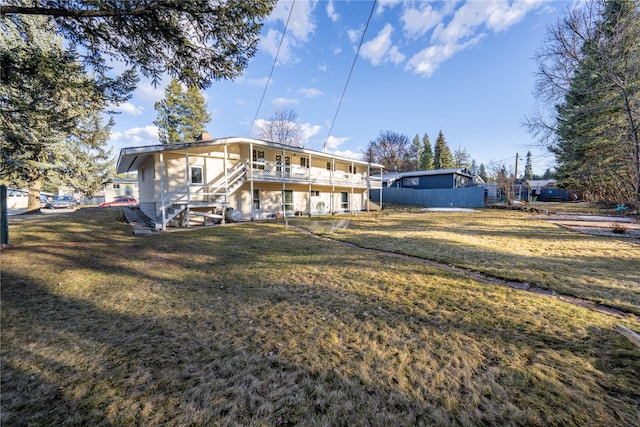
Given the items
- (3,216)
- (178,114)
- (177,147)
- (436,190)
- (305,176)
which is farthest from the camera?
(178,114)

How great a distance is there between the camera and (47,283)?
16.0 feet

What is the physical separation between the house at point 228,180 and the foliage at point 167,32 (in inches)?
219

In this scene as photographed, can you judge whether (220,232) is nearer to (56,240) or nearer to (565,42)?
(56,240)

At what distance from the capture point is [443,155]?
55906 millimetres

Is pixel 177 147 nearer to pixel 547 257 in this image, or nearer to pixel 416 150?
pixel 547 257

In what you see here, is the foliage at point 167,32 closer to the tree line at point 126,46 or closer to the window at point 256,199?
the tree line at point 126,46

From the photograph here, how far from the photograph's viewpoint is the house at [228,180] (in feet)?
43.5

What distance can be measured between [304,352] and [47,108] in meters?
16.3

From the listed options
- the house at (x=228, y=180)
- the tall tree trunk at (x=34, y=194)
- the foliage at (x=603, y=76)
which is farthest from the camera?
the tall tree trunk at (x=34, y=194)

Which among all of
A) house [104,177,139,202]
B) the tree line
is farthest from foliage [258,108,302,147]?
the tree line

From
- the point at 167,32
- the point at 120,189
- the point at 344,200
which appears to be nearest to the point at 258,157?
the point at 344,200

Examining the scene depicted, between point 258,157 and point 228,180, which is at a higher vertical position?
point 258,157

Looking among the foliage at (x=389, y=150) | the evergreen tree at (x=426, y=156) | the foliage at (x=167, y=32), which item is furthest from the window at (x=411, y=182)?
the foliage at (x=167, y=32)

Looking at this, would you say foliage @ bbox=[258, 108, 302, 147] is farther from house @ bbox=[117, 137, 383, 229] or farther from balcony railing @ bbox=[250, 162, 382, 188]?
house @ bbox=[117, 137, 383, 229]
